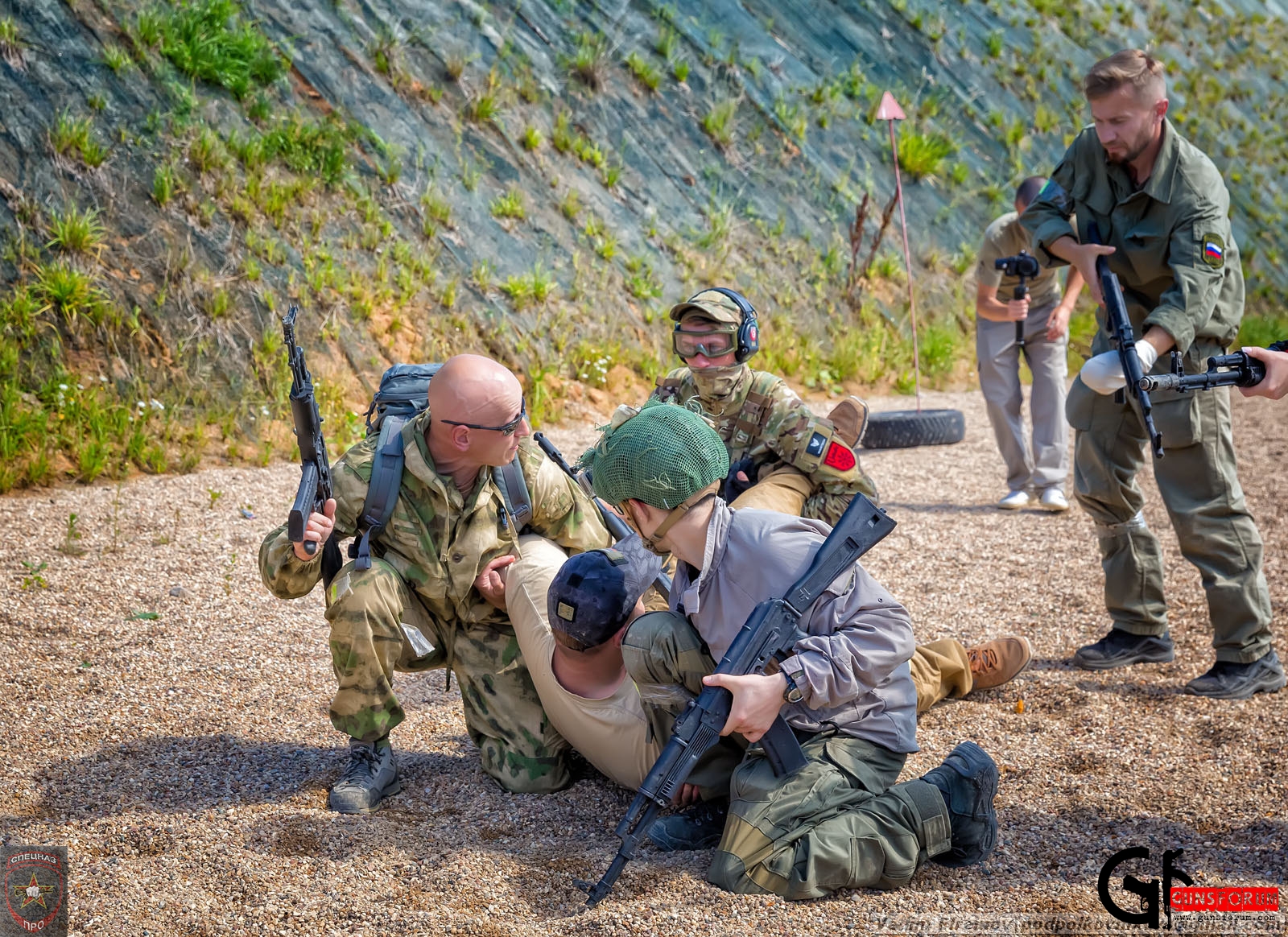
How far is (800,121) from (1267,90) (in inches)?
407

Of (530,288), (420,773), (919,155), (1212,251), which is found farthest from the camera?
(919,155)

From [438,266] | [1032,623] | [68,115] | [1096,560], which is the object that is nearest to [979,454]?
[1096,560]

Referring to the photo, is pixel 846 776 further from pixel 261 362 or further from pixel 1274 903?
pixel 261 362

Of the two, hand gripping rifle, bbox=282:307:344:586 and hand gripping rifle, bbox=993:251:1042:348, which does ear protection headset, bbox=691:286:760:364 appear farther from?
hand gripping rifle, bbox=993:251:1042:348

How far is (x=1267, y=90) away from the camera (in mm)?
18219

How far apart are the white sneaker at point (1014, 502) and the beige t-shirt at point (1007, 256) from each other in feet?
3.95

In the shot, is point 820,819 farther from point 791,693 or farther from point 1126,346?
point 1126,346

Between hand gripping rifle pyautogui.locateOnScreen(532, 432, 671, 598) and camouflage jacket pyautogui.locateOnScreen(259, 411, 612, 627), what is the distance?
0.08m

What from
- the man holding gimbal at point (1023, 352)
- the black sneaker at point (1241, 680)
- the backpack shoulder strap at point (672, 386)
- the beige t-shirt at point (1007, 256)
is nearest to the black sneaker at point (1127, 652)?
the black sneaker at point (1241, 680)

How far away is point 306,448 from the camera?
337 centimetres

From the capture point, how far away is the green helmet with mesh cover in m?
2.87

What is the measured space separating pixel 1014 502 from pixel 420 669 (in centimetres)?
453

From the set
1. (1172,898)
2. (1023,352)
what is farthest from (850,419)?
(1023,352)

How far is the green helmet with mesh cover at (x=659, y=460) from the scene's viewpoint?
2871 millimetres
